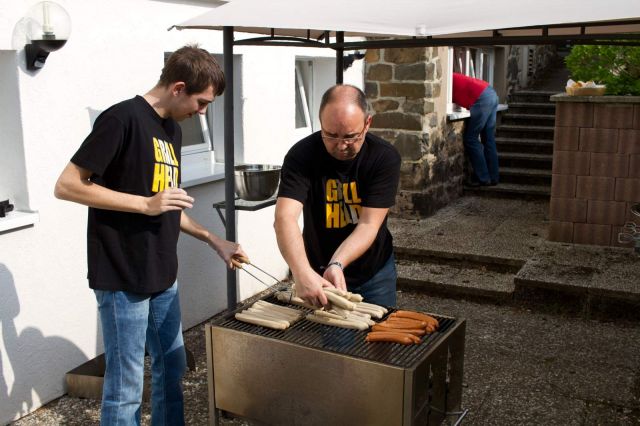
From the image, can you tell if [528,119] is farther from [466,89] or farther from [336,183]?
[336,183]

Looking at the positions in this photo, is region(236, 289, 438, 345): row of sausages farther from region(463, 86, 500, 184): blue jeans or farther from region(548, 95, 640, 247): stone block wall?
region(463, 86, 500, 184): blue jeans

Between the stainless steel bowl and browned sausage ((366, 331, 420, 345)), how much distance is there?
7.24 feet

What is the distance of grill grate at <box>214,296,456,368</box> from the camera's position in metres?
2.59

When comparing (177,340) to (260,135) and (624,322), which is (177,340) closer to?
(260,135)

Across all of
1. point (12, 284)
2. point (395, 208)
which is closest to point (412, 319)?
point (12, 284)

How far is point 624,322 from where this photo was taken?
541cm

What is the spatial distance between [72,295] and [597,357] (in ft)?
11.2

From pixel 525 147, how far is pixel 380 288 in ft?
22.7

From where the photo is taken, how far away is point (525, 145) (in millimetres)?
9766

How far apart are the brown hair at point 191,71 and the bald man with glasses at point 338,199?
1.57 feet

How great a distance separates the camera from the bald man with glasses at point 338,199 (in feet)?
9.58

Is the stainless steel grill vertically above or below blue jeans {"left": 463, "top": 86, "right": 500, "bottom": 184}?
below

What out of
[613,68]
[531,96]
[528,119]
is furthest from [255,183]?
[531,96]

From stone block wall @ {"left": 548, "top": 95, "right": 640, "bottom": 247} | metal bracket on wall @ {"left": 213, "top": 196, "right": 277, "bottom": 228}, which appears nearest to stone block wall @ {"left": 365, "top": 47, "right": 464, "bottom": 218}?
stone block wall @ {"left": 548, "top": 95, "right": 640, "bottom": 247}
